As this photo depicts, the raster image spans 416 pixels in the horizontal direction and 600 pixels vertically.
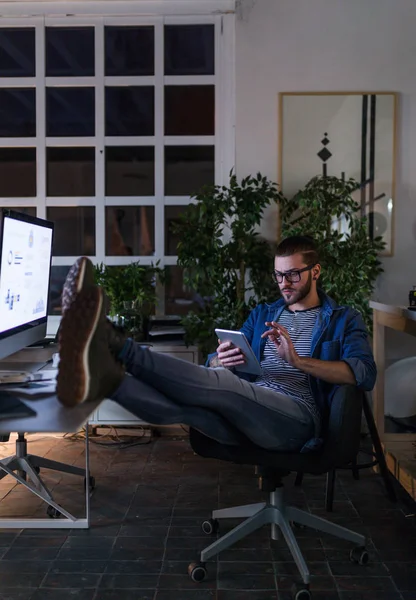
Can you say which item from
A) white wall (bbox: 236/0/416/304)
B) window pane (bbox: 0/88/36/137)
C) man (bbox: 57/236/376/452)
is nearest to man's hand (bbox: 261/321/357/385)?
man (bbox: 57/236/376/452)

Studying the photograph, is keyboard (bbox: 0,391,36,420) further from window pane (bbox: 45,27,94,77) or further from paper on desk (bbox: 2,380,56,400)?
window pane (bbox: 45,27,94,77)

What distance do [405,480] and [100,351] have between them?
71.8 inches

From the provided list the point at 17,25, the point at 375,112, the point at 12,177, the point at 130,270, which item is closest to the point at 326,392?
the point at 130,270

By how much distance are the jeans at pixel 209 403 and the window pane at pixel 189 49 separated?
9.03 ft

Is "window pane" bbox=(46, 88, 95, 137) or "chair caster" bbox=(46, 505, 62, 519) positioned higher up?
"window pane" bbox=(46, 88, 95, 137)

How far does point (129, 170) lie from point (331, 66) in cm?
148

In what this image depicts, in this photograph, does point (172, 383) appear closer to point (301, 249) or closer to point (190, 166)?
point (301, 249)

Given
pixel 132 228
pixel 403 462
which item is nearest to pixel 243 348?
pixel 403 462

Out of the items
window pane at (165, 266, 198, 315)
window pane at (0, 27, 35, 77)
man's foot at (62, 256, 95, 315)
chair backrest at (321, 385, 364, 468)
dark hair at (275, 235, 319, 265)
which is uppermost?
window pane at (0, 27, 35, 77)

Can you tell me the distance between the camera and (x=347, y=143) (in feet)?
12.7

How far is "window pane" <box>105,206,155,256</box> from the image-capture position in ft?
13.5

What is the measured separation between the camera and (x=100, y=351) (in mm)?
1512

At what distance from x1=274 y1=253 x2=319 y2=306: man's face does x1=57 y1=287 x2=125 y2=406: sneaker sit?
96 centimetres

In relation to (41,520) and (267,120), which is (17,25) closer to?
(267,120)
